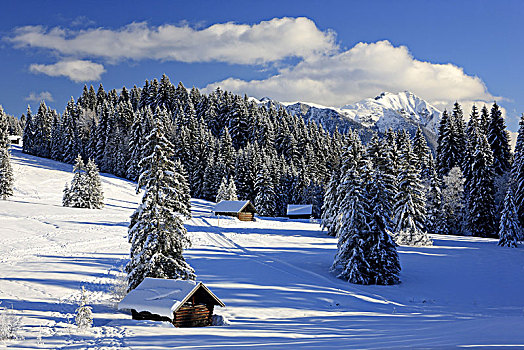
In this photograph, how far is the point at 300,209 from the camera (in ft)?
260

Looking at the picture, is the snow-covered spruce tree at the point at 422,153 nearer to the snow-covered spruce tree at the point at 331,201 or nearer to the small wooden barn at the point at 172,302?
the snow-covered spruce tree at the point at 331,201

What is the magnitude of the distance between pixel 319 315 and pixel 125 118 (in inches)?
3477

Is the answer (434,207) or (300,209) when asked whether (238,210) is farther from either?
(434,207)

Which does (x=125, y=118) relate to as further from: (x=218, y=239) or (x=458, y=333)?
(x=458, y=333)

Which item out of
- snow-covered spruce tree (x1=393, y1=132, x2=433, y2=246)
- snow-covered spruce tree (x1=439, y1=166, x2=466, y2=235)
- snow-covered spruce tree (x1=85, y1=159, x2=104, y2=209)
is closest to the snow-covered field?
snow-covered spruce tree (x1=393, y1=132, x2=433, y2=246)

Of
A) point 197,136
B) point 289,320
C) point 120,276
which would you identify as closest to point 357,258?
point 289,320


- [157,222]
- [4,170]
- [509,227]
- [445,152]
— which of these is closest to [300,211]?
[445,152]

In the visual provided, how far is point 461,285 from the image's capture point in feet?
107

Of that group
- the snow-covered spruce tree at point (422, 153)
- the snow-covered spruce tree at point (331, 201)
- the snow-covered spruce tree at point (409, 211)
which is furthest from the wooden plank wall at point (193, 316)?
the snow-covered spruce tree at point (422, 153)

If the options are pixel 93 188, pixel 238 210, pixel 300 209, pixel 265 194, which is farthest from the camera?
pixel 265 194

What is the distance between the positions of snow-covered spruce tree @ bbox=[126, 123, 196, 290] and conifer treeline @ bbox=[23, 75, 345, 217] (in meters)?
47.2

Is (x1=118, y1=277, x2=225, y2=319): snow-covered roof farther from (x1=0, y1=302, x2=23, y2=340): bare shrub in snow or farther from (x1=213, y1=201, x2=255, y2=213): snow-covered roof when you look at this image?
(x1=213, y1=201, x2=255, y2=213): snow-covered roof

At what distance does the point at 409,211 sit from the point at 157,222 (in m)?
32.4

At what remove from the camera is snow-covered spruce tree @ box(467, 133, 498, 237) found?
5472 cm
